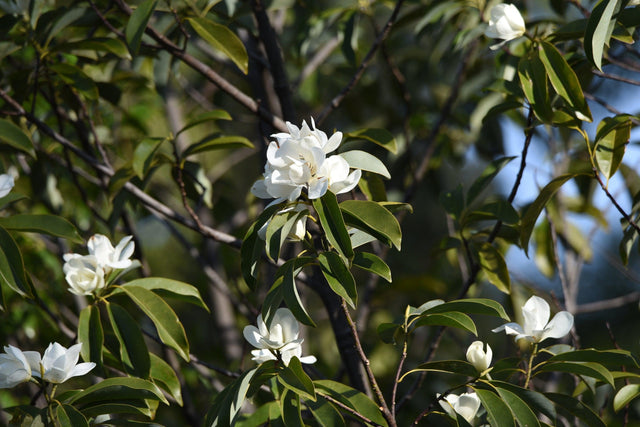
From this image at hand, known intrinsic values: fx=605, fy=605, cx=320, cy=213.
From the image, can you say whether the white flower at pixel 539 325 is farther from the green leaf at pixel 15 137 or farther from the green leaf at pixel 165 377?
the green leaf at pixel 15 137

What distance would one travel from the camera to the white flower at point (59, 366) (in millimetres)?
871

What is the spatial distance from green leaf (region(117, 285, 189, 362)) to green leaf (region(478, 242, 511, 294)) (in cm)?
59

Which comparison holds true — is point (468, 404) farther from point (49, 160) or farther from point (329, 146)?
point (49, 160)

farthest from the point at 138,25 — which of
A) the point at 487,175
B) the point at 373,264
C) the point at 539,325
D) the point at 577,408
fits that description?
the point at 577,408

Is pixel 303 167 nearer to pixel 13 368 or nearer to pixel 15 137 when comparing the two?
pixel 13 368

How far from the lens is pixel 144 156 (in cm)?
123

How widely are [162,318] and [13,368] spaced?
0.23 m

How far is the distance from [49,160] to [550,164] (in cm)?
150

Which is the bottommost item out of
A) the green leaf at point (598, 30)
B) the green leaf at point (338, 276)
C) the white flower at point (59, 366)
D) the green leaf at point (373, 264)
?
the white flower at point (59, 366)

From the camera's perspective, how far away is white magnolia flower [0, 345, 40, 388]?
845 mm

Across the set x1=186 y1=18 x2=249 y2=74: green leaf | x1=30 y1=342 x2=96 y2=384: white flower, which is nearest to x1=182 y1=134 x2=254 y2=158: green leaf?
x1=186 y1=18 x2=249 y2=74: green leaf

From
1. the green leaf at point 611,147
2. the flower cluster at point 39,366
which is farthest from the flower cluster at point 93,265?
the green leaf at point 611,147

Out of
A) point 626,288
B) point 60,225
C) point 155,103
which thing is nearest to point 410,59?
point 155,103

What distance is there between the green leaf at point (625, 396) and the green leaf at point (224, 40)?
852mm
